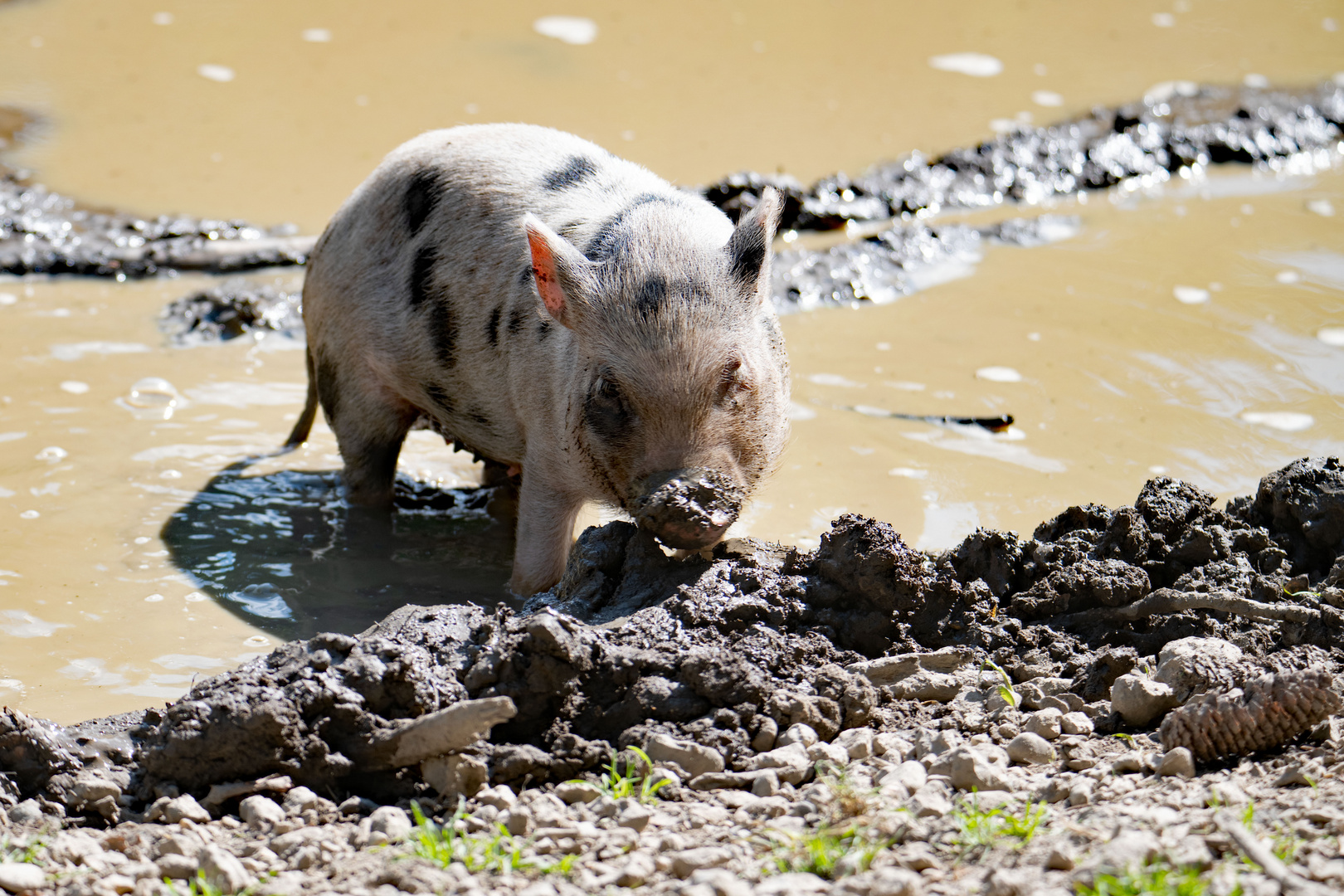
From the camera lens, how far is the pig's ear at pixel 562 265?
470cm

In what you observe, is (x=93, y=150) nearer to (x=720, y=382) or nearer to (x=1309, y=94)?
(x=720, y=382)

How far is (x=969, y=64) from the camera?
12883 millimetres

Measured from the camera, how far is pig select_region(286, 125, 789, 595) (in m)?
4.50

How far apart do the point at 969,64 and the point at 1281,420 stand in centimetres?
715

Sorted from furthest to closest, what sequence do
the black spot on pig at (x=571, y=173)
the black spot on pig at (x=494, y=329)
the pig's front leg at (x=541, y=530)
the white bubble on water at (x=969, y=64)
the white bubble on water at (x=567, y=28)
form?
the white bubble on water at (x=567, y=28) < the white bubble on water at (x=969, y=64) < the black spot on pig at (x=571, y=173) < the black spot on pig at (x=494, y=329) < the pig's front leg at (x=541, y=530)

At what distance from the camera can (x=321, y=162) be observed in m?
10.6

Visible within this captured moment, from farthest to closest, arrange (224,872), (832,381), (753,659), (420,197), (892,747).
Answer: (832,381) < (420,197) < (753,659) < (892,747) < (224,872)

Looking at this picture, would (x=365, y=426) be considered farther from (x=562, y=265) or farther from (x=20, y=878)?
(x=20, y=878)

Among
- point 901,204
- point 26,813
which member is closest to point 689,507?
Answer: point 26,813

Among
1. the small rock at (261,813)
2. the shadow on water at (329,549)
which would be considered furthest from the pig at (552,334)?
the small rock at (261,813)

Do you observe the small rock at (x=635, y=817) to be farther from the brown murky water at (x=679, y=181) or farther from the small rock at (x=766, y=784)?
the brown murky water at (x=679, y=181)

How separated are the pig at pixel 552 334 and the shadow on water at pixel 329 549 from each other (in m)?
0.28

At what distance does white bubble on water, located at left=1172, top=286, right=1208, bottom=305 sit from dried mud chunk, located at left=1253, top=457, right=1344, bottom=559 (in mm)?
3848

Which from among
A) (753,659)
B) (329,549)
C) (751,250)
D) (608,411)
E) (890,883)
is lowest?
(329,549)
